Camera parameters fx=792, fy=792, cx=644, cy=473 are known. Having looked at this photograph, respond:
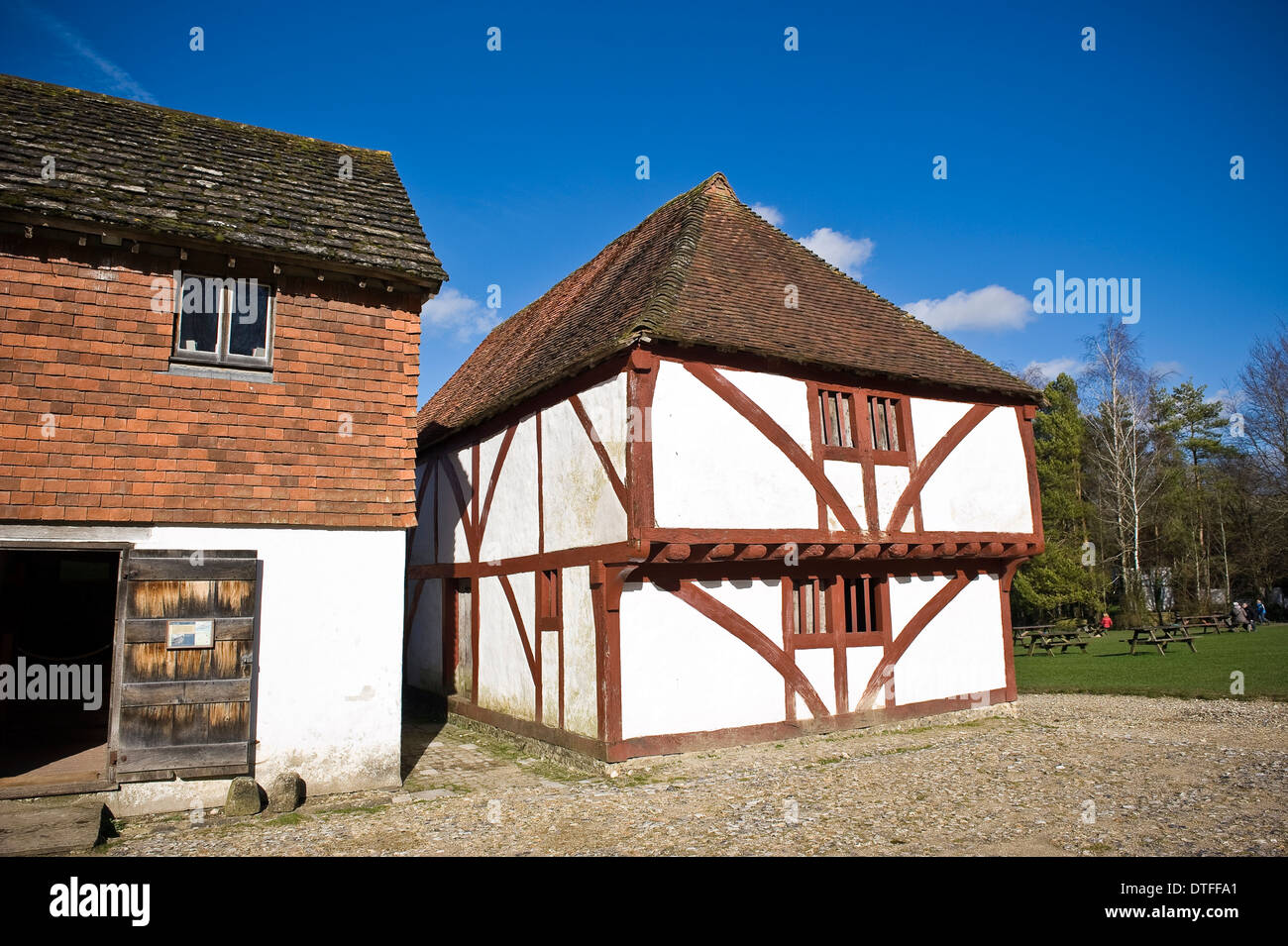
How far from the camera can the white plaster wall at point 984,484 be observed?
40.7 ft

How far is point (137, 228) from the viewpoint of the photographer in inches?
312

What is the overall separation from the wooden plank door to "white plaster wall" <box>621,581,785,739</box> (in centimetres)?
416

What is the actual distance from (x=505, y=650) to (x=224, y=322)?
648 centimetres

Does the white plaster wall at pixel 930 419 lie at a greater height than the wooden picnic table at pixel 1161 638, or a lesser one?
greater

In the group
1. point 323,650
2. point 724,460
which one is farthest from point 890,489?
point 323,650

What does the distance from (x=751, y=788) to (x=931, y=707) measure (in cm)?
498

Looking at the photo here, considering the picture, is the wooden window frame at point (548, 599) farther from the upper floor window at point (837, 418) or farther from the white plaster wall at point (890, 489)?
the white plaster wall at point (890, 489)

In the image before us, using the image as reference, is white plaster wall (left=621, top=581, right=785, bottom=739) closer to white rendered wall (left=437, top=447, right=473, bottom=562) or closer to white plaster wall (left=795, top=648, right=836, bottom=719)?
white plaster wall (left=795, top=648, right=836, bottom=719)

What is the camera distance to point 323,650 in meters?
8.30

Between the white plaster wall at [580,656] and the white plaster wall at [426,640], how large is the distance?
213 inches

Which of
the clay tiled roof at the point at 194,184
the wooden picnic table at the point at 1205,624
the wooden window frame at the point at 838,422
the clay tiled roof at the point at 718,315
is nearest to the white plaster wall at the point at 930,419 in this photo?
the clay tiled roof at the point at 718,315

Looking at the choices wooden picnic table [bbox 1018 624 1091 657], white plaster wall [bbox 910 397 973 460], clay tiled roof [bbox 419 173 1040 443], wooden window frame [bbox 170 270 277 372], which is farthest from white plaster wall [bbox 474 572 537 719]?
wooden picnic table [bbox 1018 624 1091 657]

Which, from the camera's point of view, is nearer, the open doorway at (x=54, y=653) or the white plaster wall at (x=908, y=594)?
the open doorway at (x=54, y=653)

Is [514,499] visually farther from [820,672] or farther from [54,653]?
[54,653]
